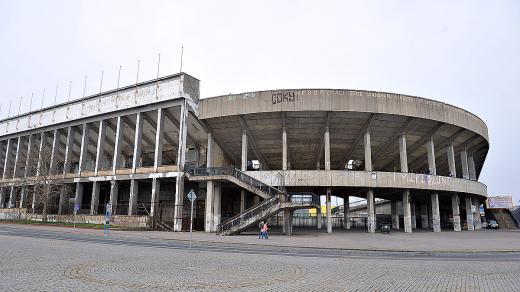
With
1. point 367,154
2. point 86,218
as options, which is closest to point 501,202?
point 367,154

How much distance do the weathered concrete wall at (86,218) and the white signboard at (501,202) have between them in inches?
2469

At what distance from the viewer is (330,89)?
38.2m

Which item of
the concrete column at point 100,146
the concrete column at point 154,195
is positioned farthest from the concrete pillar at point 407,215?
the concrete column at point 100,146

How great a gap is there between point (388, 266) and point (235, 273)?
560 centimetres

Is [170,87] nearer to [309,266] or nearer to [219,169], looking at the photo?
[219,169]

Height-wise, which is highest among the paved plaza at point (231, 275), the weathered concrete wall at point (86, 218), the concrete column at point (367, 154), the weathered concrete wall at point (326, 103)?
the weathered concrete wall at point (326, 103)

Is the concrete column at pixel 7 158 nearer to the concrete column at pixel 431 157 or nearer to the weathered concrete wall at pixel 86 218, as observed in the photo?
the weathered concrete wall at pixel 86 218

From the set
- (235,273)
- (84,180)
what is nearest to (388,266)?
(235,273)

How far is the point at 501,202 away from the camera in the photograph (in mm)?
68812

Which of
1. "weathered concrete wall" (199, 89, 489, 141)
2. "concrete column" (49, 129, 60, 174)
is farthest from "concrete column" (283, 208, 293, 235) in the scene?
"concrete column" (49, 129, 60, 174)

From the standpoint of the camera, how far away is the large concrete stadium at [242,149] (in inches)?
1508

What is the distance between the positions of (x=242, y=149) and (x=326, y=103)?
1062 cm

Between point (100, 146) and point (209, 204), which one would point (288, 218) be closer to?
point (209, 204)

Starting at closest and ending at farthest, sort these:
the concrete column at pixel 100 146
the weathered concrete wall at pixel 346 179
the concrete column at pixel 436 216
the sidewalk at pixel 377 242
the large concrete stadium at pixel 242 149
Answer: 1. the sidewalk at pixel 377 242
2. the large concrete stadium at pixel 242 149
3. the weathered concrete wall at pixel 346 179
4. the concrete column at pixel 436 216
5. the concrete column at pixel 100 146
